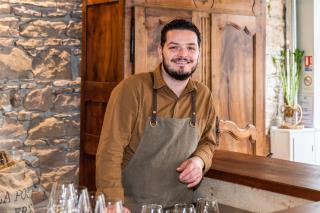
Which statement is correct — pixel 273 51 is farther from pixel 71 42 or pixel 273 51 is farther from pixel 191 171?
pixel 191 171

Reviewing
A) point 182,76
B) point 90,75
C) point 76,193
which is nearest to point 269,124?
point 90,75

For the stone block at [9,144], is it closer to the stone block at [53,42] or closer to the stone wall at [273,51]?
the stone block at [53,42]

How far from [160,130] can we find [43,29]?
1689mm

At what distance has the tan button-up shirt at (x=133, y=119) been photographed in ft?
7.91

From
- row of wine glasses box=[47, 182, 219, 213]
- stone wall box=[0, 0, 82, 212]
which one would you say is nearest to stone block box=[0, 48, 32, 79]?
stone wall box=[0, 0, 82, 212]

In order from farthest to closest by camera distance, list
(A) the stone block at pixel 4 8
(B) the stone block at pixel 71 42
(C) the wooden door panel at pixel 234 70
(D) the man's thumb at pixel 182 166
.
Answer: (C) the wooden door panel at pixel 234 70 < (B) the stone block at pixel 71 42 < (A) the stone block at pixel 4 8 < (D) the man's thumb at pixel 182 166

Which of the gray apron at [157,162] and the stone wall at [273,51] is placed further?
the stone wall at [273,51]

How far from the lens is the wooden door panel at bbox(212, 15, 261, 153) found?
4.13 m

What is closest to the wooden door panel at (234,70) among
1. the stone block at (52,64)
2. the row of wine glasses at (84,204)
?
the stone block at (52,64)

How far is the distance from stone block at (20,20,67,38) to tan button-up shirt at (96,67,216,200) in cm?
144

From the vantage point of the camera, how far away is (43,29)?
3779 millimetres

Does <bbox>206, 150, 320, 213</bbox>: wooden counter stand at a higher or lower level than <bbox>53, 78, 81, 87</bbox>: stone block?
lower

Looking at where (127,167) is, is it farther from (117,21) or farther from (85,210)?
(117,21)

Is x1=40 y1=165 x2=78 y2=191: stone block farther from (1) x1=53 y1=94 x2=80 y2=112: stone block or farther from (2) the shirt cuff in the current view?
(2) the shirt cuff
